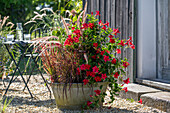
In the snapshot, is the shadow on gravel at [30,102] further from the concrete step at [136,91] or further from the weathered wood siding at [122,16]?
the weathered wood siding at [122,16]

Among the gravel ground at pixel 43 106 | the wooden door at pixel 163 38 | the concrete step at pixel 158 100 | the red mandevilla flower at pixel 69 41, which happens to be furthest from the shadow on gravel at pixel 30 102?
the wooden door at pixel 163 38

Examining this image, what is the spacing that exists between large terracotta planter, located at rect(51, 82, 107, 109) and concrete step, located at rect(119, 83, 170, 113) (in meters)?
0.53

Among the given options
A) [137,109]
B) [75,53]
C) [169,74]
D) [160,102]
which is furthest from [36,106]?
[169,74]

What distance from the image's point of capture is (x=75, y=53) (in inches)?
106

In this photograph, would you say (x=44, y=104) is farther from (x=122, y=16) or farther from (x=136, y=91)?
(x=122, y=16)

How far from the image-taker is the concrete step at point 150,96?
2.66m

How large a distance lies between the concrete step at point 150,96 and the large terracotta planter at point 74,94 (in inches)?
21.0

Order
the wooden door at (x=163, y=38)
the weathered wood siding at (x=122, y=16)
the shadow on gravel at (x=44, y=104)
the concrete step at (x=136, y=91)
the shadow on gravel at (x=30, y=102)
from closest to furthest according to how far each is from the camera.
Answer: the shadow on gravel at (x=44, y=104)
the concrete step at (x=136, y=91)
the shadow on gravel at (x=30, y=102)
the wooden door at (x=163, y=38)
the weathered wood siding at (x=122, y=16)

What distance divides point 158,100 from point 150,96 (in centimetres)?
15

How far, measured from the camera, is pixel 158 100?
273cm

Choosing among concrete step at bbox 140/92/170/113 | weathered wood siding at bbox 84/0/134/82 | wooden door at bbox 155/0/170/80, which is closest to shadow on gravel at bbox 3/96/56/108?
concrete step at bbox 140/92/170/113

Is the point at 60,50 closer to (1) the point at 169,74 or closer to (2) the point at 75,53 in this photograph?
(2) the point at 75,53

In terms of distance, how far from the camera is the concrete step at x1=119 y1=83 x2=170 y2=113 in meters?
2.66

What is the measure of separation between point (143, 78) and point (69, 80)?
4.22ft
